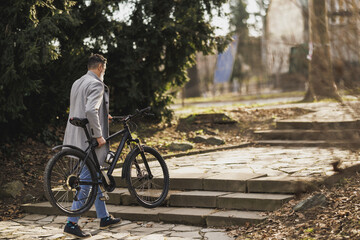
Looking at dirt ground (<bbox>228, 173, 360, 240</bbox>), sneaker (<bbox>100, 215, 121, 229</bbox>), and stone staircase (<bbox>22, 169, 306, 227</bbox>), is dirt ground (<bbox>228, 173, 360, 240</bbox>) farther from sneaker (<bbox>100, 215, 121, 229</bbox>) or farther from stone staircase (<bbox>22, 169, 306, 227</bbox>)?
sneaker (<bbox>100, 215, 121, 229</bbox>)

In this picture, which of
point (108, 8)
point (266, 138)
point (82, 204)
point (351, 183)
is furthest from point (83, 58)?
point (351, 183)

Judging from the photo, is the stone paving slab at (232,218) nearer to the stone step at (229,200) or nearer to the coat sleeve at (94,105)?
the stone step at (229,200)

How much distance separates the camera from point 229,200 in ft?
22.9

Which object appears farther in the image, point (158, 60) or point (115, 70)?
point (158, 60)

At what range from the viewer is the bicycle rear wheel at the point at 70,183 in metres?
6.03

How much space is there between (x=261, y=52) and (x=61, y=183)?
9.40 feet

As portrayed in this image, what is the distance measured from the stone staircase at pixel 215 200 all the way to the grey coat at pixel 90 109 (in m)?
1.26

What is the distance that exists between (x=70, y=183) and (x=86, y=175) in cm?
28

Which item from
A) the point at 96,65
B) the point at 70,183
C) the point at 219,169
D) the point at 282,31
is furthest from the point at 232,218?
the point at 282,31

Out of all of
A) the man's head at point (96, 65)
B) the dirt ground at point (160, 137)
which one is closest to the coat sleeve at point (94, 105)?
the man's head at point (96, 65)

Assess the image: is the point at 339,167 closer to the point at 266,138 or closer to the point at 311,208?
the point at 311,208

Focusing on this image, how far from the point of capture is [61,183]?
242 inches

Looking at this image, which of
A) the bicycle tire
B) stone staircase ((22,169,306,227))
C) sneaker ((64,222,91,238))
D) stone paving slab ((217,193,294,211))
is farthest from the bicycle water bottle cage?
stone paving slab ((217,193,294,211))

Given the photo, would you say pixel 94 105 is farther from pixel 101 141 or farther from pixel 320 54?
pixel 320 54
